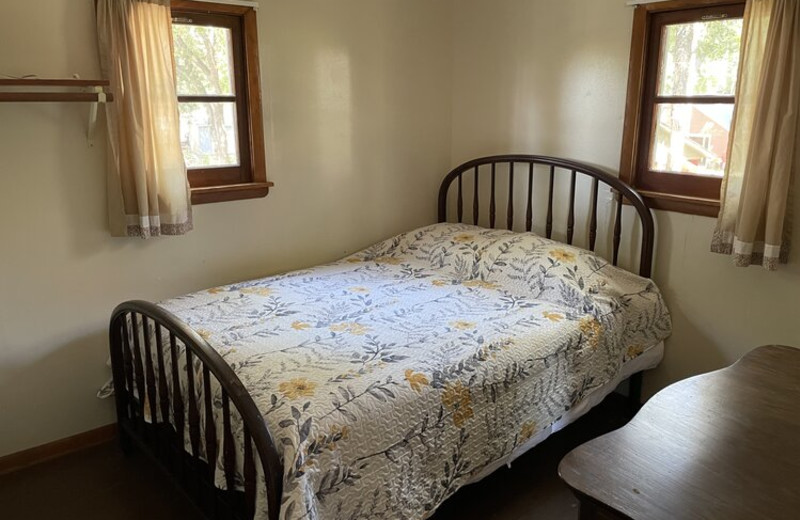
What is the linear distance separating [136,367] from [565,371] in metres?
1.60

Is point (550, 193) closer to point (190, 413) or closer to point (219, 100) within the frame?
point (219, 100)

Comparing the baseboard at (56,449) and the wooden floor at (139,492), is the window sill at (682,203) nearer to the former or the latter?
the wooden floor at (139,492)

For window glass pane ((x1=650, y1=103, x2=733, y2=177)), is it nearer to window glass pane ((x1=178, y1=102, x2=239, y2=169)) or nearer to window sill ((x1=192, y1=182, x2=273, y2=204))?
window sill ((x1=192, y1=182, x2=273, y2=204))

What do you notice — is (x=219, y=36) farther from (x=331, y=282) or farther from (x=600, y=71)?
(x=600, y=71)

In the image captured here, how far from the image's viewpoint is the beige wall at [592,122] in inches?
97.8

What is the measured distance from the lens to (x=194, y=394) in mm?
1812

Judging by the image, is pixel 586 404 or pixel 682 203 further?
pixel 682 203

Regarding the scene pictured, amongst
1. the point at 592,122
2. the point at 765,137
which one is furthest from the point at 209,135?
the point at 765,137

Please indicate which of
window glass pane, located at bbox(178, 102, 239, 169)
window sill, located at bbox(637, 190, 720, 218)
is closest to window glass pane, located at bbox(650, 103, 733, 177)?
A: window sill, located at bbox(637, 190, 720, 218)

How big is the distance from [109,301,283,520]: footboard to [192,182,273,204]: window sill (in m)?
0.63

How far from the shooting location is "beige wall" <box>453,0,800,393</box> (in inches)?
97.8

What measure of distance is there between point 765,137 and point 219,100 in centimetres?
225

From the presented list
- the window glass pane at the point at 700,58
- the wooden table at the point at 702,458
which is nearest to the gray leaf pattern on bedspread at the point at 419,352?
the wooden table at the point at 702,458

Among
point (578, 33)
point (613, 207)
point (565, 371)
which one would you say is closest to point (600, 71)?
point (578, 33)
